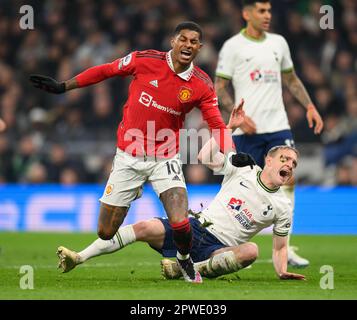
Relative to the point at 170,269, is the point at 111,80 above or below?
above

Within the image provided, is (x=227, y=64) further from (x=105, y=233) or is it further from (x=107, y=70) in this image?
(x=105, y=233)

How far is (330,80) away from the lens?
16797mm

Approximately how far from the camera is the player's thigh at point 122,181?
8367 millimetres

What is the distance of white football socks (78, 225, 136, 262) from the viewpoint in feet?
27.9

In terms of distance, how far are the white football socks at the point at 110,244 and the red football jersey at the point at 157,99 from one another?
688mm

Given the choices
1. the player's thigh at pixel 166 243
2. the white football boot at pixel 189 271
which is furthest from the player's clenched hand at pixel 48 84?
the white football boot at pixel 189 271

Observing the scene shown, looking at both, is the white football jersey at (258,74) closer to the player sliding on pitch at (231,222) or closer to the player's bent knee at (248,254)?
the player sliding on pitch at (231,222)

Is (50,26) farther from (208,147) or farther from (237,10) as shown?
(208,147)

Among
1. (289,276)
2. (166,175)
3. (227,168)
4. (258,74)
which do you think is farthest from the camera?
(258,74)

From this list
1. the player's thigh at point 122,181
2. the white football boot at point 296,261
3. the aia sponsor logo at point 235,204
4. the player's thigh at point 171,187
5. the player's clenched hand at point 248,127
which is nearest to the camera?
the player's thigh at point 171,187

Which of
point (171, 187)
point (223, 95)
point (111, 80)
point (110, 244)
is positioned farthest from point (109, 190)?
point (111, 80)

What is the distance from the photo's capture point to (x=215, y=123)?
823cm

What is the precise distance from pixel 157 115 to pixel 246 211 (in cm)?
106
